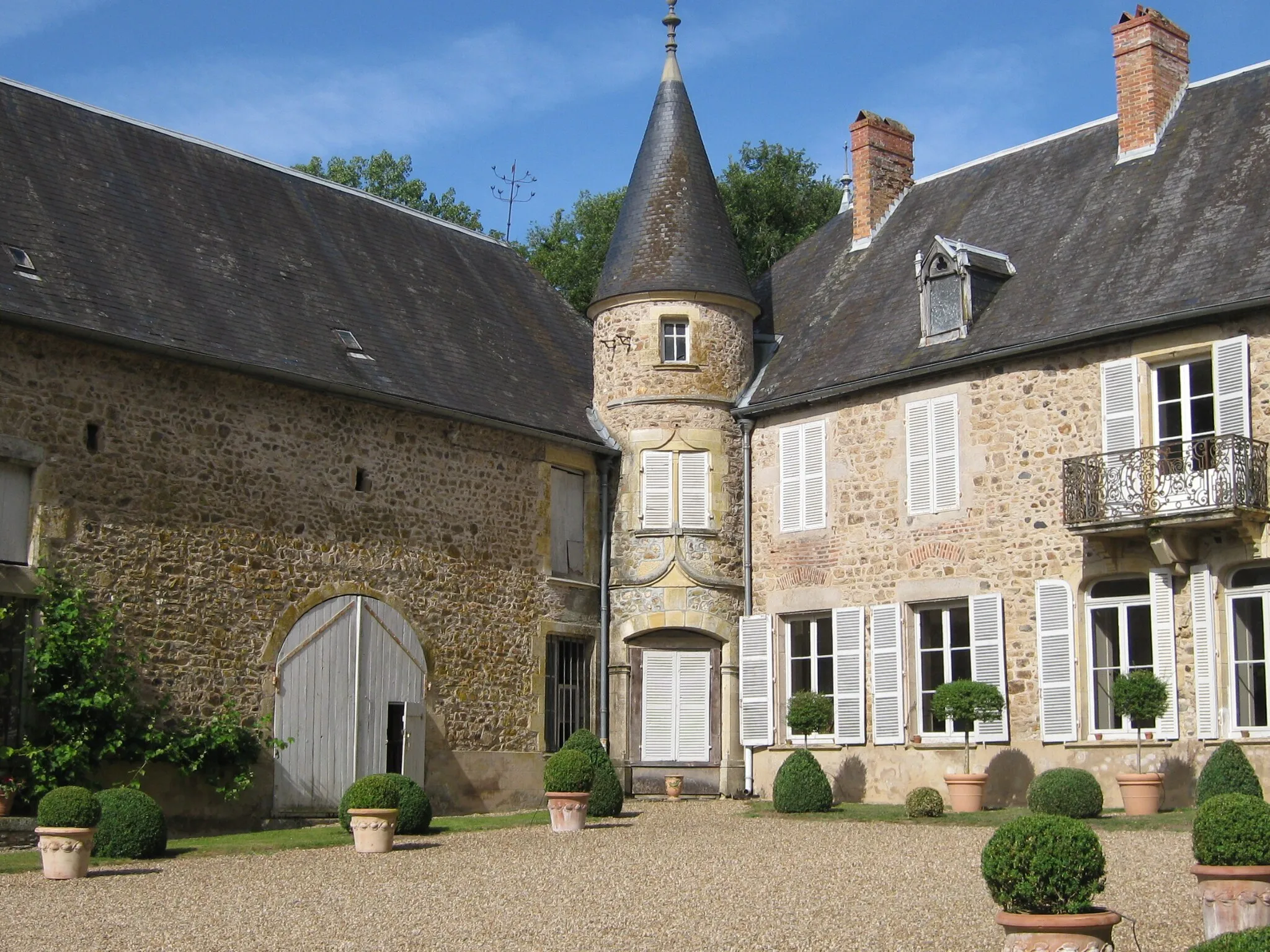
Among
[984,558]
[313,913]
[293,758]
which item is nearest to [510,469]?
[293,758]

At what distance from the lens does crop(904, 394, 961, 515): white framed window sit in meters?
17.5

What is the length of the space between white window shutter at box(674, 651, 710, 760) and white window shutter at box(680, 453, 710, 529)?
160 centimetres

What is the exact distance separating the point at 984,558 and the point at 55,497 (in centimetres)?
938

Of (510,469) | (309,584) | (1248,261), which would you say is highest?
(1248,261)

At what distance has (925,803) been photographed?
1548 cm

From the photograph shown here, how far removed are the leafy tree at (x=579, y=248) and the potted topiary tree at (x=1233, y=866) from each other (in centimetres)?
2231

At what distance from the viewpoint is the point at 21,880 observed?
11547 mm

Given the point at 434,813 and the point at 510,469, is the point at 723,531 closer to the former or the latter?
the point at 510,469

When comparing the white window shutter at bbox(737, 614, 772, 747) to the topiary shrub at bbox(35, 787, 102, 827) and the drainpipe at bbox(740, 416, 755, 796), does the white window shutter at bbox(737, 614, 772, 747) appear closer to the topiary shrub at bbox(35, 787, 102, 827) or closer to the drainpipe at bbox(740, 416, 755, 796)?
the drainpipe at bbox(740, 416, 755, 796)

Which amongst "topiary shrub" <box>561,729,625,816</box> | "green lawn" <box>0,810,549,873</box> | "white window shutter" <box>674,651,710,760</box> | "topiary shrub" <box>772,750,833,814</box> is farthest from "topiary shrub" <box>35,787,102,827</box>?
"white window shutter" <box>674,651,710,760</box>

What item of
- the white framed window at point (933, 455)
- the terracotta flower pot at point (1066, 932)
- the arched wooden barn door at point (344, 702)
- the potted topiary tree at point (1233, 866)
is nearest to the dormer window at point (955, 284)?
the white framed window at point (933, 455)

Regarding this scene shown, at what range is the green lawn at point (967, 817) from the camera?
1353 cm

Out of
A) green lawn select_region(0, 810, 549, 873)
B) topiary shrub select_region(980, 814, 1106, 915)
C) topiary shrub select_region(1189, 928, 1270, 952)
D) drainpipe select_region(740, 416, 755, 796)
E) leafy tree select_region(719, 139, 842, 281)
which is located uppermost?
leafy tree select_region(719, 139, 842, 281)

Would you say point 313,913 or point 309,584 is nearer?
point 313,913
